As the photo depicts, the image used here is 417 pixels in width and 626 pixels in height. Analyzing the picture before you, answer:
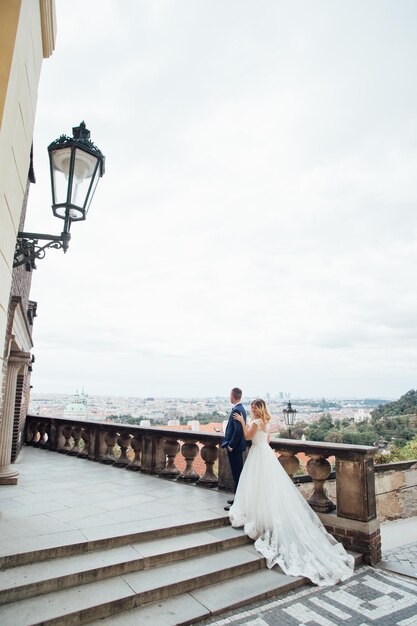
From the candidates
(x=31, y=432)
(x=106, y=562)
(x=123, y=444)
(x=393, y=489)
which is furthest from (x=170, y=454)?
(x=393, y=489)

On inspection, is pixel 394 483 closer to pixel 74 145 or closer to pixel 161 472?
pixel 161 472

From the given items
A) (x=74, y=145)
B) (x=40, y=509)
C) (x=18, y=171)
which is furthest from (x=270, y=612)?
(x=74, y=145)

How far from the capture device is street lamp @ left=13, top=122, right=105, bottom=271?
400cm

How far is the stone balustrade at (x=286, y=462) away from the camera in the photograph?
471 centimetres

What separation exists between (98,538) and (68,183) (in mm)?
3814

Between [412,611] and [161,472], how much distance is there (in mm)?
4817

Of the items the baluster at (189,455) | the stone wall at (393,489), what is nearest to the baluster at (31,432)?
the baluster at (189,455)

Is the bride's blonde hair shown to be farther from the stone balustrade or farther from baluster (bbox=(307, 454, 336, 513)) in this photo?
baluster (bbox=(307, 454, 336, 513))

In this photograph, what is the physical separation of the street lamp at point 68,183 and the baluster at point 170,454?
4505mm

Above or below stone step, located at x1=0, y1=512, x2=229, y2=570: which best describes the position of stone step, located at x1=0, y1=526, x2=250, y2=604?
below

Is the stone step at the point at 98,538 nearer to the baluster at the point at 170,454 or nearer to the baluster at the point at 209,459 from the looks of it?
the baluster at the point at 209,459

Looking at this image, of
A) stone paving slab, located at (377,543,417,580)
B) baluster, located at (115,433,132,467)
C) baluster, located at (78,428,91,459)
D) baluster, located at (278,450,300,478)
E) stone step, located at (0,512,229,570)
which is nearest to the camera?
stone step, located at (0,512,229,570)

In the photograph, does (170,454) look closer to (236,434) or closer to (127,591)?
(236,434)

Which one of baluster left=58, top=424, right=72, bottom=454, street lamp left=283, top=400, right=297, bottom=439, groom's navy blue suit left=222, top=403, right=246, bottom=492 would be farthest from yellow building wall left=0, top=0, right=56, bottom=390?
street lamp left=283, top=400, right=297, bottom=439
